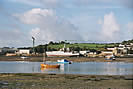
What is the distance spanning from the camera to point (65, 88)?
39.9 metres

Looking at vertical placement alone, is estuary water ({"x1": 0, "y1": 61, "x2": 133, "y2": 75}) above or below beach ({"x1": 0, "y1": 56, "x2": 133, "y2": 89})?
below

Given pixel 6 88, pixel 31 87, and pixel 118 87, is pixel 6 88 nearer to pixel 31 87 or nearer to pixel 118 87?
pixel 31 87

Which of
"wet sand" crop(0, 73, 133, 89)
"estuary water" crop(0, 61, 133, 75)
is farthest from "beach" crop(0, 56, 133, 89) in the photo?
"estuary water" crop(0, 61, 133, 75)

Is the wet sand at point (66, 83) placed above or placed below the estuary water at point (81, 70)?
above

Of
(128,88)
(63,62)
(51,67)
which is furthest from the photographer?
(63,62)

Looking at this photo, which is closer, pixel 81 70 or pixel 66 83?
pixel 66 83

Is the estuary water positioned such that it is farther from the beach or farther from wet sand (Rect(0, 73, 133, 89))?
wet sand (Rect(0, 73, 133, 89))

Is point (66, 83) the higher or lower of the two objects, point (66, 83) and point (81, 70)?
the higher

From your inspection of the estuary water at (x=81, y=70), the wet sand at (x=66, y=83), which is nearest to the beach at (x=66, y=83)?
the wet sand at (x=66, y=83)

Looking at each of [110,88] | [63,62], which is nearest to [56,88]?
[110,88]

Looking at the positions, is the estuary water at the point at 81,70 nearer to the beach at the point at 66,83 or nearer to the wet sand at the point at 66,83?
the beach at the point at 66,83

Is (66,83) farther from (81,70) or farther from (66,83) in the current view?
(81,70)

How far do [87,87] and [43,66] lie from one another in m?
56.2

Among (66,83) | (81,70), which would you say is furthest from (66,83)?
(81,70)
